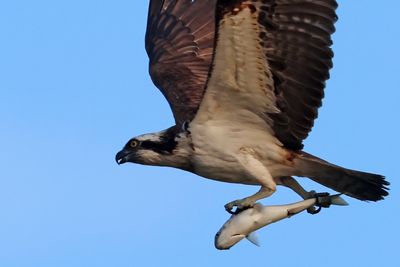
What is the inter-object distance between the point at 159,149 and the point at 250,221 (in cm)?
139

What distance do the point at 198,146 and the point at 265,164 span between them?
0.71 meters

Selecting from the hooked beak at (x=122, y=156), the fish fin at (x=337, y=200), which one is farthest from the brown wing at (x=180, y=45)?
the fish fin at (x=337, y=200)

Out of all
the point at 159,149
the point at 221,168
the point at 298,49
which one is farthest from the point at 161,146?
the point at 298,49

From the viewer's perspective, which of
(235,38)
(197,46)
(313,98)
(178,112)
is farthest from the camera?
(197,46)

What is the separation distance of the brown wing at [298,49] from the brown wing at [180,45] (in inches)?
88.8

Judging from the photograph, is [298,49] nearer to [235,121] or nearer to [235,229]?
[235,121]

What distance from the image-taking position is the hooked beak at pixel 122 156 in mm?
13797

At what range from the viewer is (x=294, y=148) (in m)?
13.4

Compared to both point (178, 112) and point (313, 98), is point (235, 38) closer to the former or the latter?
point (313, 98)

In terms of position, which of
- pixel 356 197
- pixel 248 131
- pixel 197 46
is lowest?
pixel 356 197

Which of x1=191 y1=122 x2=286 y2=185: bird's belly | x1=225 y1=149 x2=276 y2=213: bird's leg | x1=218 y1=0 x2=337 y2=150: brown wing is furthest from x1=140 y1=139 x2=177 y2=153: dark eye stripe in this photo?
x1=218 y1=0 x2=337 y2=150: brown wing

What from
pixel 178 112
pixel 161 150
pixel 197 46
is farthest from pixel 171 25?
pixel 161 150

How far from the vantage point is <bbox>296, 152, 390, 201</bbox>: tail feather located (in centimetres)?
1302

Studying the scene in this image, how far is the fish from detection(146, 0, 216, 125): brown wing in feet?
8.64
